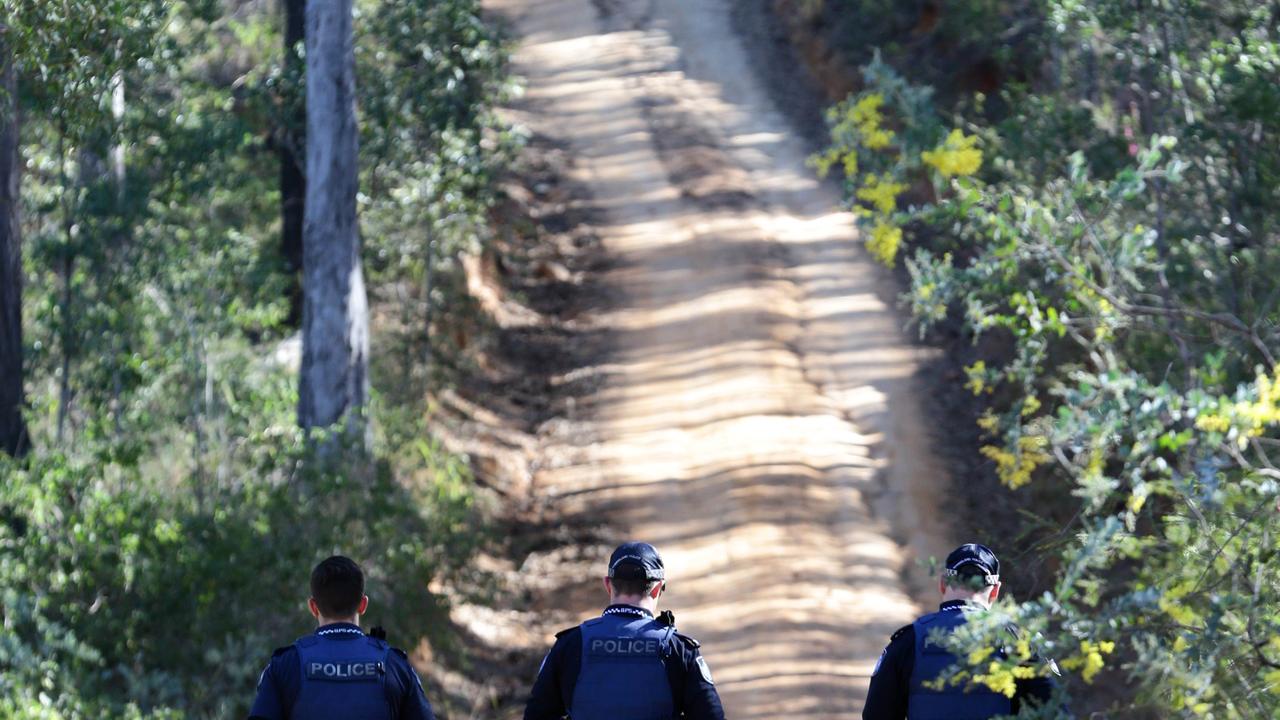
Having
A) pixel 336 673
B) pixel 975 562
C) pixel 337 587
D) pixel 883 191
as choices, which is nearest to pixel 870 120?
pixel 883 191

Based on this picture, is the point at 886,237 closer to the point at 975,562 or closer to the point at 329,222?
the point at 975,562

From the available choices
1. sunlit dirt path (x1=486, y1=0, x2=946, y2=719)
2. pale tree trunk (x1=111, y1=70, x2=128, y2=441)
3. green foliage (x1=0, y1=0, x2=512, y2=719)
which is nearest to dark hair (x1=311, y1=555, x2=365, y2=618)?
green foliage (x1=0, y1=0, x2=512, y2=719)

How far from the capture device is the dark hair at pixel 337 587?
5141mm

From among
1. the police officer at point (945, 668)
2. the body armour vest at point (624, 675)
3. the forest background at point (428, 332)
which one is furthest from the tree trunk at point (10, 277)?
the police officer at point (945, 668)

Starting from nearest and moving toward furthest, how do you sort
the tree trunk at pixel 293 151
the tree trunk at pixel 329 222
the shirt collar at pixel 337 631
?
the shirt collar at pixel 337 631 < the tree trunk at pixel 329 222 < the tree trunk at pixel 293 151

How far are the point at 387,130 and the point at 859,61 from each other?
37.1ft

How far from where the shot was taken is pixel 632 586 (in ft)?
17.8

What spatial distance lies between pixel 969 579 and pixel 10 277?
30.1 ft

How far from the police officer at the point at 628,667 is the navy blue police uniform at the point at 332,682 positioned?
1.92 feet

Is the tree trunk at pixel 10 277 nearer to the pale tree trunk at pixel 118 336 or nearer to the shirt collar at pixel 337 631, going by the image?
the pale tree trunk at pixel 118 336

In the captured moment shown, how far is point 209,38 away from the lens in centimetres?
1941

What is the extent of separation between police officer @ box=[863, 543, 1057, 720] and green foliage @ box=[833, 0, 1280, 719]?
18 centimetres

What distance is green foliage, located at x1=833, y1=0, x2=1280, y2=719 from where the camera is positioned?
17.7 feet

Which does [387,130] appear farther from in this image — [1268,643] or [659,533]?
[1268,643]
